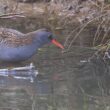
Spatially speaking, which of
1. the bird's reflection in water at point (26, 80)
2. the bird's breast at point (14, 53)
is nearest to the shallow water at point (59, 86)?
the bird's reflection in water at point (26, 80)

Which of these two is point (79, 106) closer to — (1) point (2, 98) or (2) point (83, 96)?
(2) point (83, 96)

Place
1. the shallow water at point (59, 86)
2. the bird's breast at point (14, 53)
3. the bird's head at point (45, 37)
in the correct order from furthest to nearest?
the bird's head at point (45, 37) → the bird's breast at point (14, 53) → the shallow water at point (59, 86)

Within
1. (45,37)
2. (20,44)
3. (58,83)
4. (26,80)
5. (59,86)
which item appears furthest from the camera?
(45,37)

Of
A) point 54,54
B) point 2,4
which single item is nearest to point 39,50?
point 54,54

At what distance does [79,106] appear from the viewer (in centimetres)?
706

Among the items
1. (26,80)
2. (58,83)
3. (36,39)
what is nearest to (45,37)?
(36,39)

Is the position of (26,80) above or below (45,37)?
below

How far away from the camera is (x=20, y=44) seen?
350 inches

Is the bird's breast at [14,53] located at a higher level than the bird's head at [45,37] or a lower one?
lower

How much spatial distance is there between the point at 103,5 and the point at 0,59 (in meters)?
2.17

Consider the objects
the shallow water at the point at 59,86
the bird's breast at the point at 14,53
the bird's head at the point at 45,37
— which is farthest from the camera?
the bird's head at the point at 45,37

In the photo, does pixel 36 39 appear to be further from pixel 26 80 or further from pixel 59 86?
pixel 59 86

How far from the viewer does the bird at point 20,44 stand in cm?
877

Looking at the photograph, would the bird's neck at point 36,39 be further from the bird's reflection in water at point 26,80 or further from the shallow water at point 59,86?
the bird's reflection in water at point 26,80
